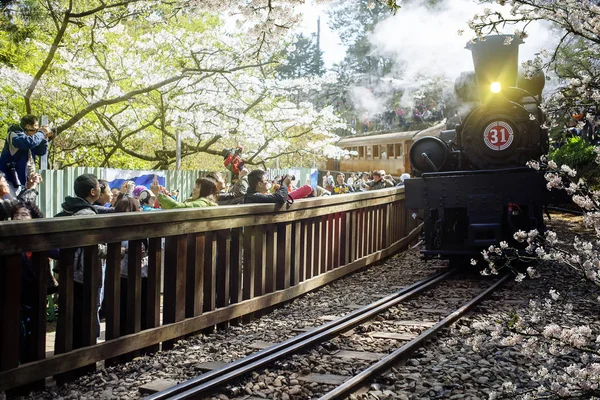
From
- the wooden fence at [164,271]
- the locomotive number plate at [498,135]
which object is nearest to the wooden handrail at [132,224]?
the wooden fence at [164,271]

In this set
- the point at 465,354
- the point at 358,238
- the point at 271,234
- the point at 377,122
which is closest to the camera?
the point at 465,354

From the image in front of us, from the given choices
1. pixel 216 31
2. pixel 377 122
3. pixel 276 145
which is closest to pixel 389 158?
pixel 276 145

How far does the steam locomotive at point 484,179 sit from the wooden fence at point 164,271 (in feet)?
5.05

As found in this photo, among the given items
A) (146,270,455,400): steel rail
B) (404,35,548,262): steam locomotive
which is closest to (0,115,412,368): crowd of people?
(146,270,455,400): steel rail

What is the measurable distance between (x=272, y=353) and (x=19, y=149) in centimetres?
372

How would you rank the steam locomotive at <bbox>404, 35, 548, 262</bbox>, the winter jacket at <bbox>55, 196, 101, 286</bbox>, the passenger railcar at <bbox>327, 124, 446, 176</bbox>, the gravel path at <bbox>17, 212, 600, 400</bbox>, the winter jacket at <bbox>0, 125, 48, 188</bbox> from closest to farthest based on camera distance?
the gravel path at <bbox>17, 212, 600, 400</bbox> < the winter jacket at <bbox>55, 196, 101, 286</bbox> < the winter jacket at <bbox>0, 125, 48, 188</bbox> < the steam locomotive at <bbox>404, 35, 548, 262</bbox> < the passenger railcar at <bbox>327, 124, 446, 176</bbox>

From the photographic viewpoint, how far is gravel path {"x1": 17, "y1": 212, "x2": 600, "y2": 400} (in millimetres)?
4352

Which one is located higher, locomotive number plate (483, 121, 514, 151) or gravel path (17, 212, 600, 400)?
locomotive number plate (483, 121, 514, 151)

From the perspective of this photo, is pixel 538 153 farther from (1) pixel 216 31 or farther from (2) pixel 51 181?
(1) pixel 216 31

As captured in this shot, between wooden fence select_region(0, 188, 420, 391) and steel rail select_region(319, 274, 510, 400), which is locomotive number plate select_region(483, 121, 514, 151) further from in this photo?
steel rail select_region(319, 274, 510, 400)

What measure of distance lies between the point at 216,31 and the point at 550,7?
532 inches

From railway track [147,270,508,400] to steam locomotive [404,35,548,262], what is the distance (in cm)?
136

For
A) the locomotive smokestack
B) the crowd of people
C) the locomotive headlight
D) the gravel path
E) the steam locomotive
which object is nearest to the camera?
the gravel path

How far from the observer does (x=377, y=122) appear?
42125mm
